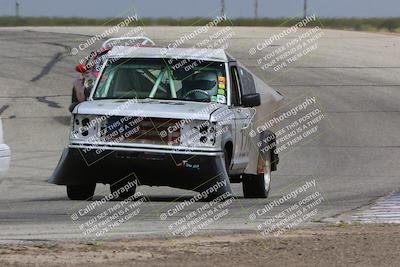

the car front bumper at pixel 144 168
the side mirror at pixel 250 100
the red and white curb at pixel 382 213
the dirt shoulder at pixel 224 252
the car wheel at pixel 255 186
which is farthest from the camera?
the car wheel at pixel 255 186

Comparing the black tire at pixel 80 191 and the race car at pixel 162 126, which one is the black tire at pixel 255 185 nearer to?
the race car at pixel 162 126

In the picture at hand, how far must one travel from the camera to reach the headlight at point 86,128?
12477 millimetres

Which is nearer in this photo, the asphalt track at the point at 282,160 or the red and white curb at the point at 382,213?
the red and white curb at the point at 382,213

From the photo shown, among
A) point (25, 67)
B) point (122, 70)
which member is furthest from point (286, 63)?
point (122, 70)

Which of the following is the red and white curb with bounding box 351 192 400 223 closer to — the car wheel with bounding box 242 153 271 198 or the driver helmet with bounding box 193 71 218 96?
the car wheel with bounding box 242 153 271 198

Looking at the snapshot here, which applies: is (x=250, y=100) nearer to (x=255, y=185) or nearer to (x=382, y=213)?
(x=255, y=185)

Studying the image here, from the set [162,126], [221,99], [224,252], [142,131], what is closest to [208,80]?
[221,99]

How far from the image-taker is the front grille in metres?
12.3

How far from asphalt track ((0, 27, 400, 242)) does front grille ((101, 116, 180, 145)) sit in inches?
29.6

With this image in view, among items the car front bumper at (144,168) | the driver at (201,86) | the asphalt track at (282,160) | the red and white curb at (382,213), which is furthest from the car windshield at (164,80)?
the red and white curb at (382,213)

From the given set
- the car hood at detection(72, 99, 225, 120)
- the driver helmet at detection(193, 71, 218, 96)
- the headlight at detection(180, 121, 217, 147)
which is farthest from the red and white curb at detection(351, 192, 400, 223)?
the driver helmet at detection(193, 71, 218, 96)

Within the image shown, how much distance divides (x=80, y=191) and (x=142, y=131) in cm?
132

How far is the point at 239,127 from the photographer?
43.5 ft

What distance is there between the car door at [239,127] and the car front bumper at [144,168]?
0.82m
